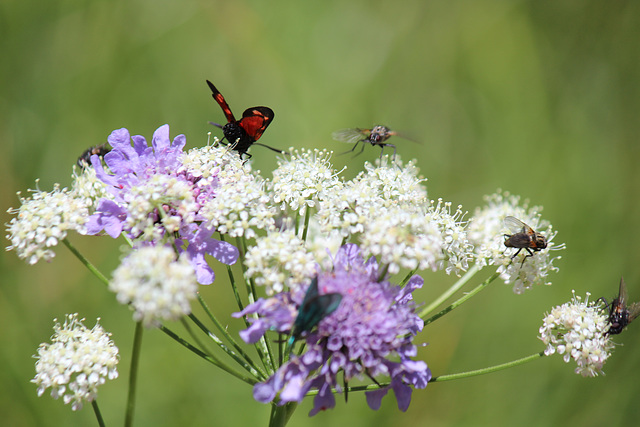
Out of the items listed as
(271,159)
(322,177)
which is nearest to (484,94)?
(271,159)

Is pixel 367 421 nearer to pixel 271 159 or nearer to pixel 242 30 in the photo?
pixel 271 159

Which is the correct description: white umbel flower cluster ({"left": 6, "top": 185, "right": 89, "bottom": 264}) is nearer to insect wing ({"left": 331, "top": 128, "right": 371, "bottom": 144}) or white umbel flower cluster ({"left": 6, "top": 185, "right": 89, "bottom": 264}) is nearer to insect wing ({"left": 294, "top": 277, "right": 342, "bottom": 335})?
insect wing ({"left": 294, "top": 277, "right": 342, "bottom": 335})

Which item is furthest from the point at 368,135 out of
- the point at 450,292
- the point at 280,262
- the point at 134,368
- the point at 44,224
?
the point at 134,368

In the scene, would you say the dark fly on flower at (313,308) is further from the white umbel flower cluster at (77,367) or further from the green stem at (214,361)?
the white umbel flower cluster at (77,367)

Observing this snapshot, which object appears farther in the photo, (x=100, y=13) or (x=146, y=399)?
(x=100, y=13)

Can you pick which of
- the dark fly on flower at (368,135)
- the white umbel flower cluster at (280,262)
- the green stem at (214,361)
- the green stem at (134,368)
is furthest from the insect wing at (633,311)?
the green stem at (134,368)

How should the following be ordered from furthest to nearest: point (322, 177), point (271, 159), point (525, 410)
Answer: point (271, 159), point (525, 410), point (322, 177)
